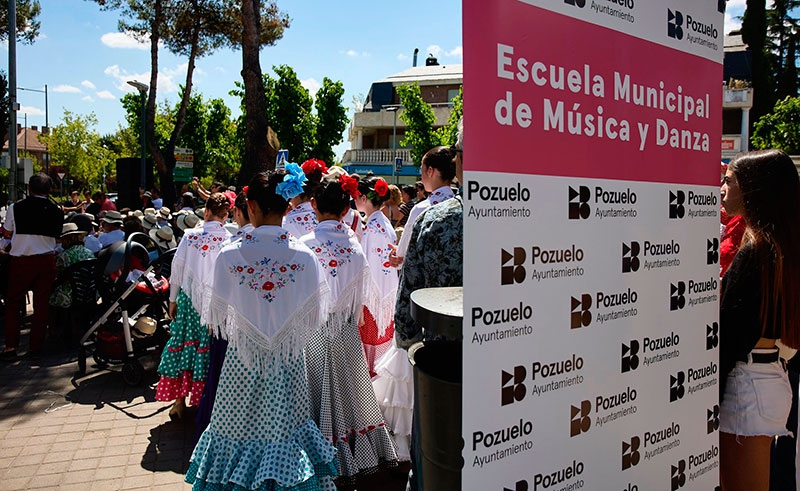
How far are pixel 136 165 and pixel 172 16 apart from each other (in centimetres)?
542

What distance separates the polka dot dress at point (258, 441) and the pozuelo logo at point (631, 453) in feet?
5.54

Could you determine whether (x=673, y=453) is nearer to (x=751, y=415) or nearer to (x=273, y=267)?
(x=751, y=415)

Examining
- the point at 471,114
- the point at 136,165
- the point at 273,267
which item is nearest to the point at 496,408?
the point at 471,114

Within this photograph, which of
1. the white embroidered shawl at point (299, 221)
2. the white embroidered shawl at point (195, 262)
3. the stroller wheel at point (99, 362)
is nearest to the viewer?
the white embroidered shawl at point (195, 262)

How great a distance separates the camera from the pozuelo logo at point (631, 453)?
2142 millimetres

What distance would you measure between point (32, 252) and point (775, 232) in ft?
23.5

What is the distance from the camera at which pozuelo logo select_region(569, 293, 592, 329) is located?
6.29 feet

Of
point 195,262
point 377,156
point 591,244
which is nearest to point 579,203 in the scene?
point 591,244

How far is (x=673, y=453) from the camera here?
2334 mm

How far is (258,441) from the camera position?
10.5 ft

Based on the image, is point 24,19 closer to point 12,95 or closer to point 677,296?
point 12,95

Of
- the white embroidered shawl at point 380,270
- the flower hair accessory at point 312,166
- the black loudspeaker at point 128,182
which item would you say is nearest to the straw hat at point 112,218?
the white embroidered shawl at point 380,270

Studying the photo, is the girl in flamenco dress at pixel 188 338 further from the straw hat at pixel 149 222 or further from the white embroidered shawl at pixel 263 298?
the straw hat at pixel 149 222

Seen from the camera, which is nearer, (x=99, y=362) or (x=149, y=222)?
(x=99, y=362)
